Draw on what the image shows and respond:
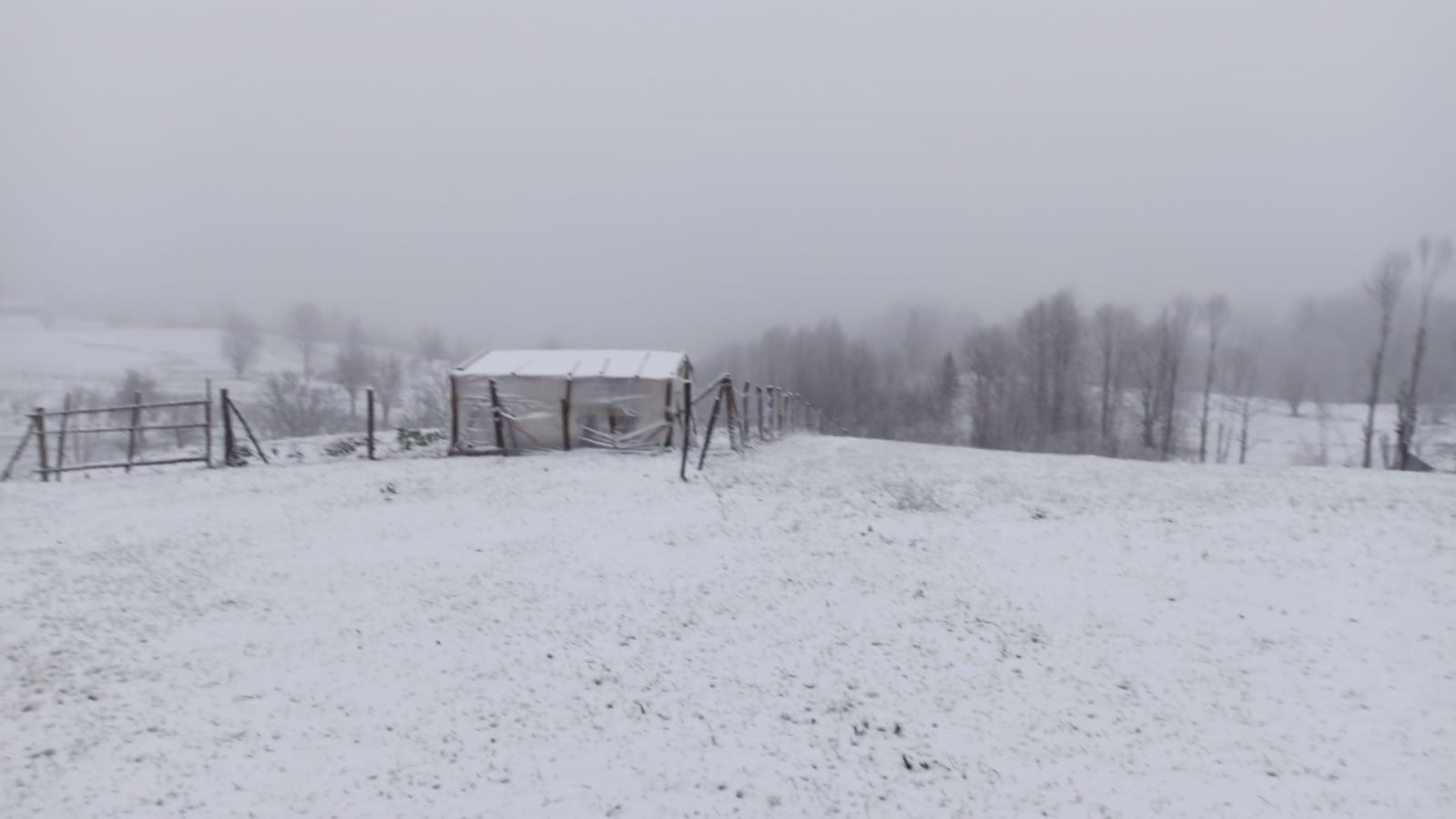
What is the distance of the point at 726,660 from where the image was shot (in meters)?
7.78

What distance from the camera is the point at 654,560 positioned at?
34.2 feet

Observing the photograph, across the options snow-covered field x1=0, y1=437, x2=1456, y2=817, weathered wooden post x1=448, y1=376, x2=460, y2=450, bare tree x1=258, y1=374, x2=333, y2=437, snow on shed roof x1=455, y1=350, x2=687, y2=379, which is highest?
snow on shed roof x1=455, y1=350, x2=687, y2=379

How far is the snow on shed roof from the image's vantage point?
2255 cm

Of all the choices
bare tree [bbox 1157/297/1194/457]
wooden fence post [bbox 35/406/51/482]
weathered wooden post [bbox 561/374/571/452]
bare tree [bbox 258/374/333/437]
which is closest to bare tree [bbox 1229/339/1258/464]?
bare tree [bbox 1157/297/1194/457]

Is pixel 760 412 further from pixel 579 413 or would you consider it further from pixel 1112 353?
pixel 1112 353

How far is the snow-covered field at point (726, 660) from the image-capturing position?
19.2 ft

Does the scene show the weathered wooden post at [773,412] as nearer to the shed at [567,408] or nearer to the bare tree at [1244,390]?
the shed at [567,408]

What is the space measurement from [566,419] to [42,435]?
1271cm

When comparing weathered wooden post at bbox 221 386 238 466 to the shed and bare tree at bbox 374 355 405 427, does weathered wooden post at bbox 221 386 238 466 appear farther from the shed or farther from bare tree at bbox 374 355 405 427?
bare tree at bbox 374 355 405 427

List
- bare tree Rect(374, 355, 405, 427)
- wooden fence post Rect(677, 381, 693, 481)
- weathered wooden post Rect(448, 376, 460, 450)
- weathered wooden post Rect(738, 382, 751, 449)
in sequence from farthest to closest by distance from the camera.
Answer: bare tree Rect(374, 355, 405, 427)
weathered wooden post Rect(448, 376, 460, 450)
weathered wooden post Rect(738, 382, 751, 449)
wooden fence post Rect(677, 381, 693, 481)

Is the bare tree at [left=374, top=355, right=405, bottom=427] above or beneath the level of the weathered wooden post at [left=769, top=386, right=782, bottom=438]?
beneath

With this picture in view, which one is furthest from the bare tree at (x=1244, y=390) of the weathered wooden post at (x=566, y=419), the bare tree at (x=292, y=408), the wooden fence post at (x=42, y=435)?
the bare tree at (x=292, y=408)

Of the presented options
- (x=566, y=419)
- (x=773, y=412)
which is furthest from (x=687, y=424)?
(x=773, y=412)

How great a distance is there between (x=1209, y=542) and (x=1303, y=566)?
4.08ft
